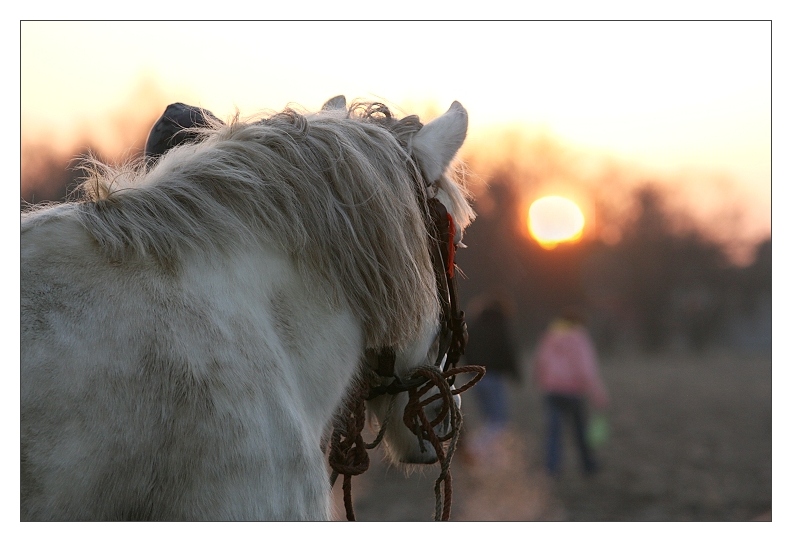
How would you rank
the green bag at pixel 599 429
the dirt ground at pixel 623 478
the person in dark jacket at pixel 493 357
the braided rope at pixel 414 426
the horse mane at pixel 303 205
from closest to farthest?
the horse mane at pixel 303 205 < the braided rope at pixel 414 426 < the dirt ground at pixel 623 478 < the person in dark jacket at pixel 493 357 < the green bag at pixel 599 429

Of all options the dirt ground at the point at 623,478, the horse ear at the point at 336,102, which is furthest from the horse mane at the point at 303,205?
the dirt ground at the point at 623,478

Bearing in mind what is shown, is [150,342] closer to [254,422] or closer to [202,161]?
[254,422]

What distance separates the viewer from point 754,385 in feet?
80.3

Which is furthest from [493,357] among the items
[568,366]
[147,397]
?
[147,397]

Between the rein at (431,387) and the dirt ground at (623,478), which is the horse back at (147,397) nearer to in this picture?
the rein at (431,387)

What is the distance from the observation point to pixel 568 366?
34.6ft

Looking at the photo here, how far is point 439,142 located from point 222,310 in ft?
3.29

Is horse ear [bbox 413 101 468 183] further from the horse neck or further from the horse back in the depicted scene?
the horse back

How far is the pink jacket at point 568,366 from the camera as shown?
1042cm

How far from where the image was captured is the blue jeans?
34.7 ft

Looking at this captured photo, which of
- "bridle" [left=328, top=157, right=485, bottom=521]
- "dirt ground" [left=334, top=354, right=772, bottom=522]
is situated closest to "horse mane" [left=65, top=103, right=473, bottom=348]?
"bridle" [left=328, top=157, right=485, bottom=521]

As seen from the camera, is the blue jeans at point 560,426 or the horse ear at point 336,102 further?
the blue jeans at point 560,426

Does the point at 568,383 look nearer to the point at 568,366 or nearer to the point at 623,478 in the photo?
the point at 568,366

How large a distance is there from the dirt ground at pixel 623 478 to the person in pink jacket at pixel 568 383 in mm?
379
